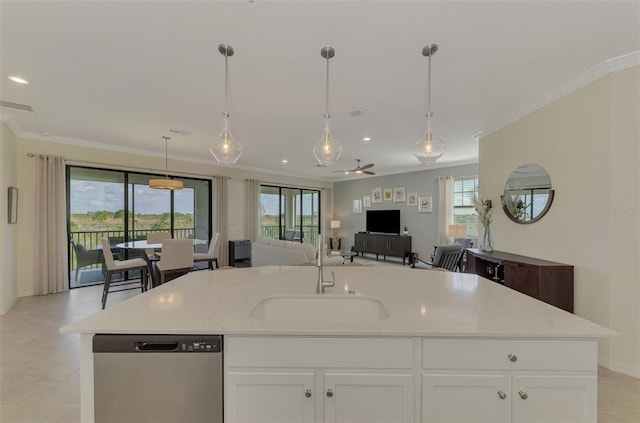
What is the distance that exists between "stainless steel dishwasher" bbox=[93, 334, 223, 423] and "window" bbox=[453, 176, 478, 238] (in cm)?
655

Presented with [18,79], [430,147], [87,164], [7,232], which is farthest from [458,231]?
[7,232]

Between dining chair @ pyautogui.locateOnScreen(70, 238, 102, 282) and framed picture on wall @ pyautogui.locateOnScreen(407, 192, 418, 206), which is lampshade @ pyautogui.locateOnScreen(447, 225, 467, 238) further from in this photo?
dining chair @ pyautogui.locateOnScreen(70, 238, 102, 282)

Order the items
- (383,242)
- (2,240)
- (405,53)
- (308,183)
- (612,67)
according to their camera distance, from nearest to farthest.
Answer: (405,53) < (612,67) < (2,240) < (383,242) < (308,183)

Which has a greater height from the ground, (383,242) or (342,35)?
(342,35)

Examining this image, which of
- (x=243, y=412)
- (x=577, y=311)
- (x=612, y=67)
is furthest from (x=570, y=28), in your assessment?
(x=243, y=412)

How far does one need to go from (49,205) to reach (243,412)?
17.7 ft

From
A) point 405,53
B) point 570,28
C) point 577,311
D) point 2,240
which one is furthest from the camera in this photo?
point 2,240

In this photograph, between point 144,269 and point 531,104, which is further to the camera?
point 144,269

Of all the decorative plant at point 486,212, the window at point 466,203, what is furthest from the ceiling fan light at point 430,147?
the window at point 466,203

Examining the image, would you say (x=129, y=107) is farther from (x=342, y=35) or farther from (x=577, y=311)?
(x=577, y=311)

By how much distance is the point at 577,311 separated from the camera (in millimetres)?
2701

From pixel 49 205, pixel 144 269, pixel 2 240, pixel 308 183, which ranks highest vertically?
pixel 308 183

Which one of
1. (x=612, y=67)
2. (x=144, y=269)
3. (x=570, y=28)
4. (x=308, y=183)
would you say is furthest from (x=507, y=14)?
(x=308, y=183)

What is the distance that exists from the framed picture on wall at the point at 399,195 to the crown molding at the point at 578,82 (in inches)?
Answer: 162
